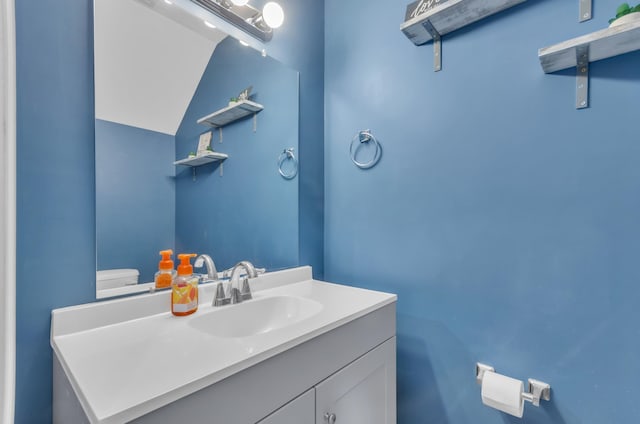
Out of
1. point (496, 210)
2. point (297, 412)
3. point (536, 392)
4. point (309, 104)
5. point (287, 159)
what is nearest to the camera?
point (297, 412)

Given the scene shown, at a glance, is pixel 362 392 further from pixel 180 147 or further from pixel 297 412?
pixel 180 147

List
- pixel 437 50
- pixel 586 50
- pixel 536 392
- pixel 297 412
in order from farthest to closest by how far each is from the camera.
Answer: pixel 437 50
pixel 536 392
pixel 586 50
pixel 297 412

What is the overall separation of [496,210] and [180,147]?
1.20m

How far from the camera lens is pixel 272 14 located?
1258 mm

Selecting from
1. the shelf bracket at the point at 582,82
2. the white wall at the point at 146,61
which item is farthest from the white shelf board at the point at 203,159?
the shelf bracket at the point at 582,82

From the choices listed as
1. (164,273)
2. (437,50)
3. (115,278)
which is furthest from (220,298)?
(437,50)

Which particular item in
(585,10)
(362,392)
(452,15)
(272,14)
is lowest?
(362,392)

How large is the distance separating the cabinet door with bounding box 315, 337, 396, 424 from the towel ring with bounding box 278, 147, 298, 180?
0.85 metres

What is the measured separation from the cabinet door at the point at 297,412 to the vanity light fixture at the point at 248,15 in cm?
139

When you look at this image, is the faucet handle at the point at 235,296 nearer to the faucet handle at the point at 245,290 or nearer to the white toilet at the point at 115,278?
the faucet handle at the point at 245,290

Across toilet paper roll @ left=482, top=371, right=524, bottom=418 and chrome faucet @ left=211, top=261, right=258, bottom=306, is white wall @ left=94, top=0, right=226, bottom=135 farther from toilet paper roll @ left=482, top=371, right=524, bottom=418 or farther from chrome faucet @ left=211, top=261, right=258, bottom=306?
toilet paper roll @ left=482, top=371, right=524, bottom=418

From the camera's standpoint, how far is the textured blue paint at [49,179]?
76 centimetres

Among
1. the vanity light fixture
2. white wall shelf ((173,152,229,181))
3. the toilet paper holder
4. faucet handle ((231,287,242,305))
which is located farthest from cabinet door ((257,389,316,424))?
the vanity light fixture

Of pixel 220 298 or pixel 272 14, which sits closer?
pixel 220 298
